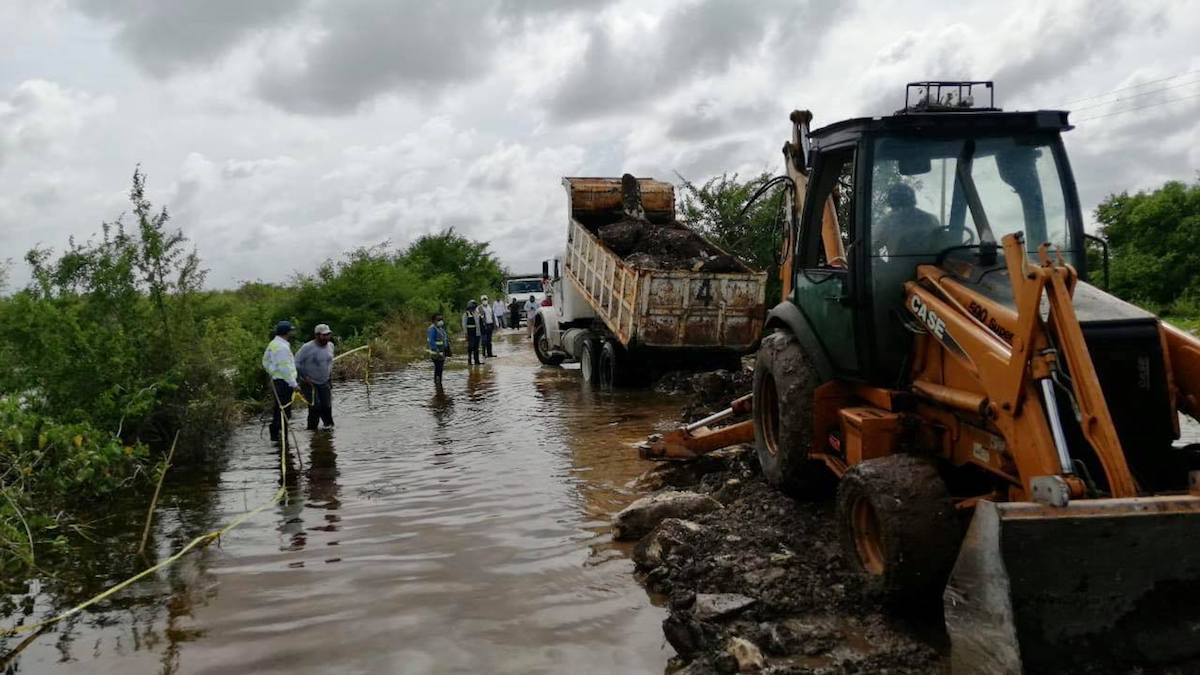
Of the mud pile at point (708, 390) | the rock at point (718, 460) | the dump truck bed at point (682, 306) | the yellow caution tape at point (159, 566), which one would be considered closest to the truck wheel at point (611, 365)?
the dump truck bed at point (682, 306)

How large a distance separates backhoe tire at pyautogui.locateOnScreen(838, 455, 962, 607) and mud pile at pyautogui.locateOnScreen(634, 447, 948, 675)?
0.22 meters

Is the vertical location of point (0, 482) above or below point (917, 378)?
below

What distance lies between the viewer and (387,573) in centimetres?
582

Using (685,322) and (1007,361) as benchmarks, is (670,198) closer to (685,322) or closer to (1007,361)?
(685,322)

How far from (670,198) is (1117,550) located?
14.4 m

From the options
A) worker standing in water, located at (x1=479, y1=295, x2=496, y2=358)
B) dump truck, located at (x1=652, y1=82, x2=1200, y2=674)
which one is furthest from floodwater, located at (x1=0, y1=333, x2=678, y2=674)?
worker standing in water, located at (x1=479, y1=295, x2=496, y2=358)

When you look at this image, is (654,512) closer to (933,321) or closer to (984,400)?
(933,321)

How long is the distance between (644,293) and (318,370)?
188 inches

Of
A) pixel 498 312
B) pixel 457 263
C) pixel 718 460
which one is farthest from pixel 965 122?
pixel 457 263

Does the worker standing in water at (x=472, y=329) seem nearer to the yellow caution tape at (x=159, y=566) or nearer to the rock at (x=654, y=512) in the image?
the yellow caution tape at (x=159, y=566)

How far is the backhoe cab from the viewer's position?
10.6 feet

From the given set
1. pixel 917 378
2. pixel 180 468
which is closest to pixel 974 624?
pixel 917 378

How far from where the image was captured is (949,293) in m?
4.55

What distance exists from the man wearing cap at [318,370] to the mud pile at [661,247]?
4785 mm
